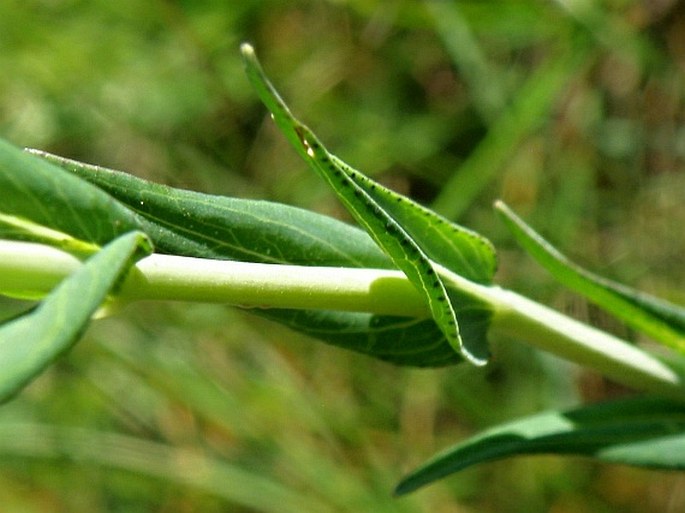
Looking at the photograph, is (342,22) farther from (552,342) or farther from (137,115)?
(552,342)

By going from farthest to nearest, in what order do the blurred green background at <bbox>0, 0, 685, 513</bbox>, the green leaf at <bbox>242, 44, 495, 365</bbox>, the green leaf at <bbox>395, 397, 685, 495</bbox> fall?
1. the blurred green background at <bbox>0, 0, 685, 513</bbox>
2. the green leaf at <bbox>395, 397, 685, 495</bbox>
3. the green leaf at <bbox>242, 44, 495, 365</bbox>

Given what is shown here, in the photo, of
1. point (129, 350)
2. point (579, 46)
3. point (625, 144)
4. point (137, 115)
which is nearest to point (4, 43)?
point (137, 115)

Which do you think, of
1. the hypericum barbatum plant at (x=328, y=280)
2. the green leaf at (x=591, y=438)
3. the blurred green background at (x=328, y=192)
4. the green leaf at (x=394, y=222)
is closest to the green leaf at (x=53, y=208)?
the hypericum barbatum plant at (x=328, y=280)

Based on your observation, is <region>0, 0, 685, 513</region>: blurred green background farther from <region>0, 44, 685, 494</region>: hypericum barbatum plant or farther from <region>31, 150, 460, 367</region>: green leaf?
<region>31, 150, 460, 367</region>: green leaf

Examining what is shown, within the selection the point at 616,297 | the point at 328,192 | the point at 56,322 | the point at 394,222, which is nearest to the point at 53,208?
the point at 56,322

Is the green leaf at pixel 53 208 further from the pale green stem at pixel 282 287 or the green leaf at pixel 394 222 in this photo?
the green leaf at pixel 394 222

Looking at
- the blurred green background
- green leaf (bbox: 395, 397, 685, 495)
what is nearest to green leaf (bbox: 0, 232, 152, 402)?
green leaf (bbox: 395, 397, 685, 495)
